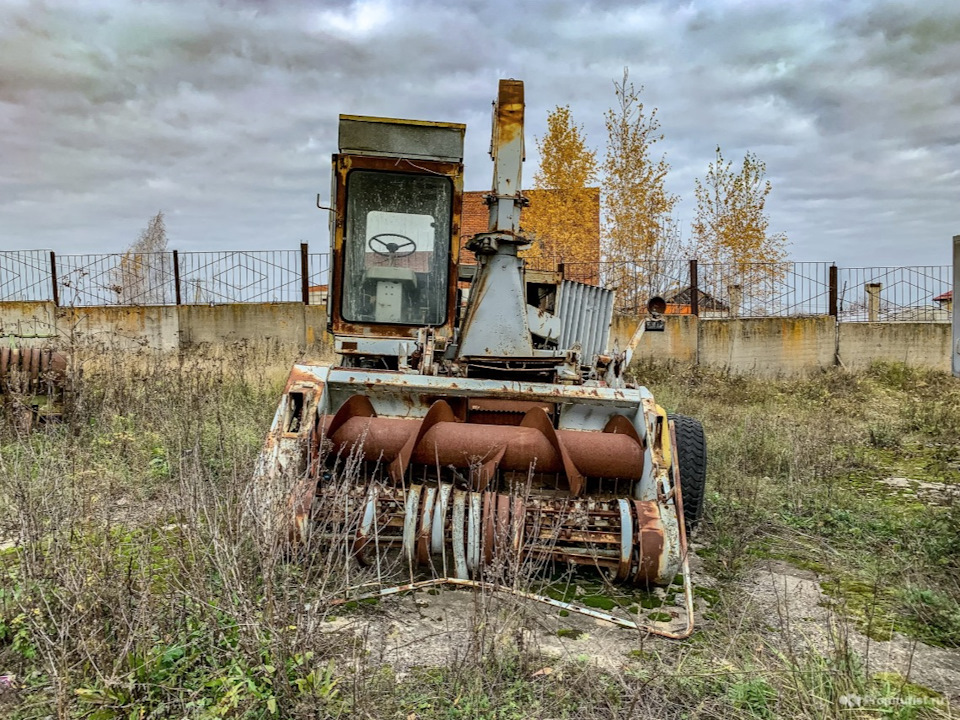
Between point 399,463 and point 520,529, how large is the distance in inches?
34.8

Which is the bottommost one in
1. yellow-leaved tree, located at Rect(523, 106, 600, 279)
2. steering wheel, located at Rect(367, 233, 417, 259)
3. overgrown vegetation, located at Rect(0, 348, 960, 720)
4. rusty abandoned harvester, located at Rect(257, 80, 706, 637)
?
overgrown vegetation, located at Rect(0, 348, 960, 720)

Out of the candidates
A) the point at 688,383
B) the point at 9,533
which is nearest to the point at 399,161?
the point at 9,533

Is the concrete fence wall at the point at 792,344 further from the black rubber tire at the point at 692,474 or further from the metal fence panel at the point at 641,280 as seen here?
the black rubber tire at the point at 692,474

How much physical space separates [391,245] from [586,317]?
2783 mm

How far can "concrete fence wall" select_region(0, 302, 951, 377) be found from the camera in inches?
512

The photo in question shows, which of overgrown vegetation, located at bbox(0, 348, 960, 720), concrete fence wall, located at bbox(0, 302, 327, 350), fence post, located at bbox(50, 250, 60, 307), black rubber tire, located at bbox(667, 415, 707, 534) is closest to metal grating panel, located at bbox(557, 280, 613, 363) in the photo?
black rubber tire, located at bbox(667, 415, 707, 534)

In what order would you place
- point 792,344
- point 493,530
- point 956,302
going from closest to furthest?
point 493,530
point 956,302
point 792,344

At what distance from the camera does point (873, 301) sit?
46.3 feet

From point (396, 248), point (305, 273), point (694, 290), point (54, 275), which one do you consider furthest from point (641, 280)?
point (54, 275)

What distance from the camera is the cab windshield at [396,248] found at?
5219mm

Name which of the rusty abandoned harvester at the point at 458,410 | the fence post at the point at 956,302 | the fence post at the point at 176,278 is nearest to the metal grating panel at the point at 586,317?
the rusty abandoned harvester at the point at 458,410

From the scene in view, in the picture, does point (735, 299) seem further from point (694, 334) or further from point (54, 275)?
point (54, 275)

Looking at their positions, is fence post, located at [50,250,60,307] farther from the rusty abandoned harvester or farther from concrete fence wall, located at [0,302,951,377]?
the rusty abandoned harvester

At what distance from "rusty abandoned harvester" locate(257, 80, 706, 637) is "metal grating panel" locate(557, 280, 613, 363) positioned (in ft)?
2.95
